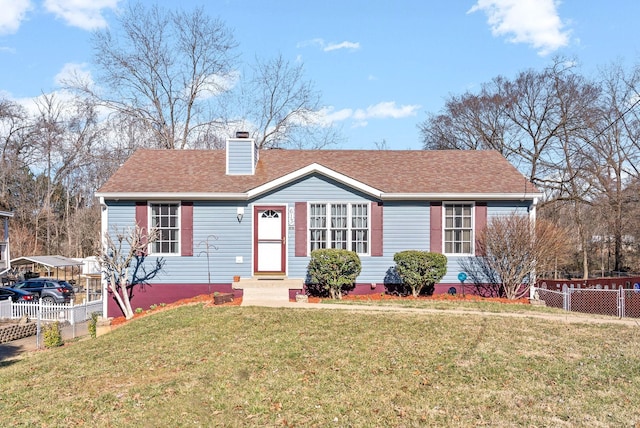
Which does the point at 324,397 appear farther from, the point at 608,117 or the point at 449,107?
the point at 449,107

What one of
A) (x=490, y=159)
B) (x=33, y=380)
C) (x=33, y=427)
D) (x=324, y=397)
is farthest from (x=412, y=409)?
(x=490, y=159)

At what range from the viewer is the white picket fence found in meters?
18.1

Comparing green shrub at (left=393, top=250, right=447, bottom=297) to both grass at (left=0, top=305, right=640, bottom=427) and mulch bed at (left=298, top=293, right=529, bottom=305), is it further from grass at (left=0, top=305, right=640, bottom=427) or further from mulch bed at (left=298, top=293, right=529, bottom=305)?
grass at (left=0, top=305, right=640, bottom=427)

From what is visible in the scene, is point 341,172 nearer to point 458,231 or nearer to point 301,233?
point 301,233

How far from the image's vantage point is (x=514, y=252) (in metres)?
14.8

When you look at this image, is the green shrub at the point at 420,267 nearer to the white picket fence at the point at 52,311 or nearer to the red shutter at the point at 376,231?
the red shutter at the point at 376,231

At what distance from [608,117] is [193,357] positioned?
31.4m

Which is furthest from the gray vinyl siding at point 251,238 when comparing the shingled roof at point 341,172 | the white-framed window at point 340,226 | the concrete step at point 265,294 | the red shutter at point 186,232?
the concrete step at point 265,294

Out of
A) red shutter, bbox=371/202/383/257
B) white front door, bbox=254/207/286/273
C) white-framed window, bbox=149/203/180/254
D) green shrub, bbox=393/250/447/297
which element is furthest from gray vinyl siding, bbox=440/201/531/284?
white-framed window, bbox=149/203/180/254

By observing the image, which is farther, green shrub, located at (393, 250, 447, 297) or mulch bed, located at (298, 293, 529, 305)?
green shrub, located at (393, 250, 447, 297)

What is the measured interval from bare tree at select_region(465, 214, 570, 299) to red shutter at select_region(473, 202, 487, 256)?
100mm

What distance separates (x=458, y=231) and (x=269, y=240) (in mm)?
5789

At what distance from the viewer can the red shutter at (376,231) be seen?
612 inches

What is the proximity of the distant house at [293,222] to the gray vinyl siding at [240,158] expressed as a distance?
146 cm
